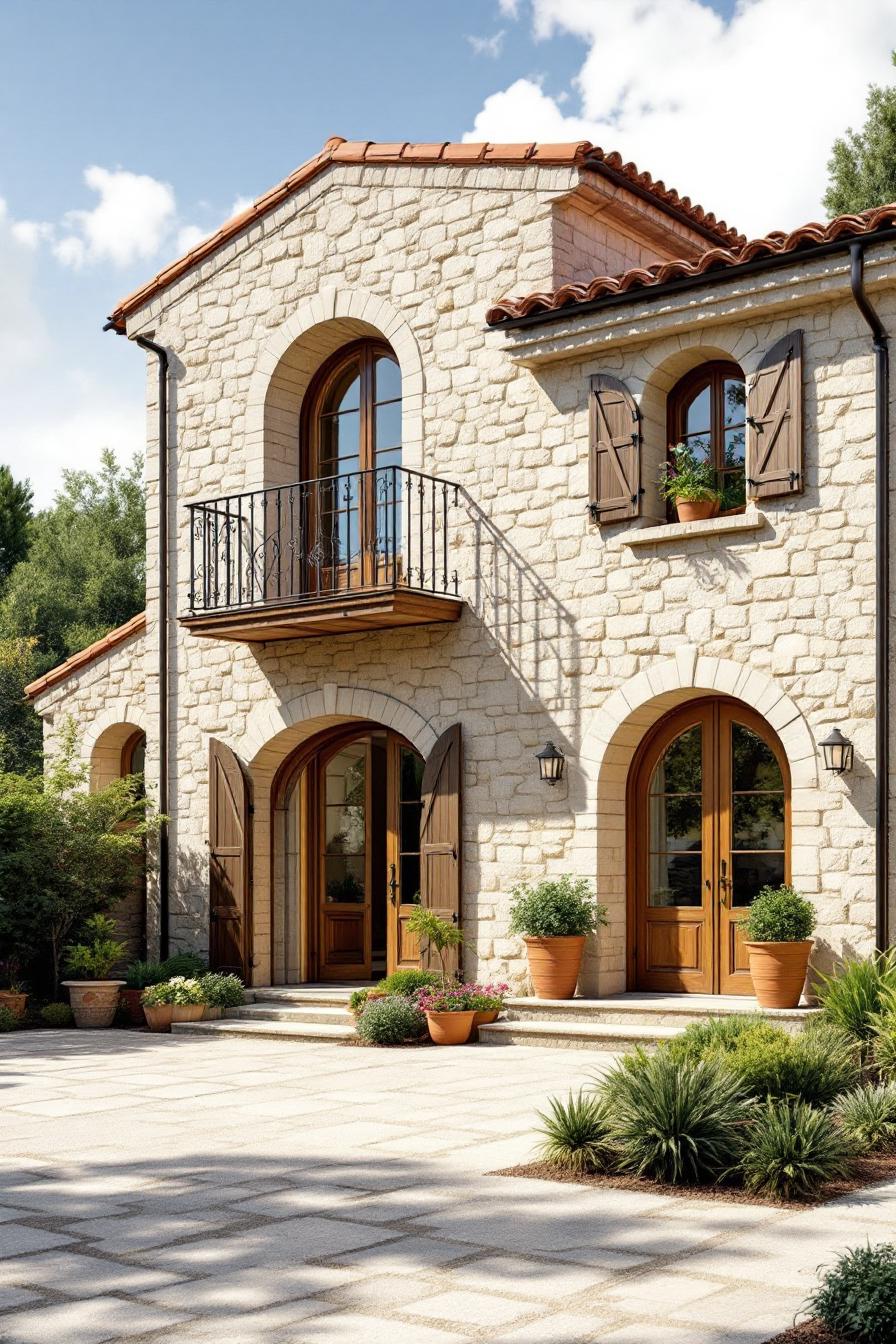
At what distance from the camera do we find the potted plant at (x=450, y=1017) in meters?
11.5

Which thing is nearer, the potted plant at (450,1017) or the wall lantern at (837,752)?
the wall lantern at (837,752)

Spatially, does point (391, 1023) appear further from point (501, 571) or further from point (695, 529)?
point (695, 529)

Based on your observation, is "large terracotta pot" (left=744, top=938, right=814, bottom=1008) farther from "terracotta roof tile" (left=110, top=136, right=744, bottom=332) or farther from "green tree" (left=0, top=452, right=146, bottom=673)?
"green tree" (left=0, top=452, right=146, bottom=673)

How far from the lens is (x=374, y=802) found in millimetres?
14555

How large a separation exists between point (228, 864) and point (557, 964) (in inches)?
161

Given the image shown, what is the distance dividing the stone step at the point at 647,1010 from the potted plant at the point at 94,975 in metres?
4.18

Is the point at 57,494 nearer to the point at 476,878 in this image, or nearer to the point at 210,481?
the point at 210,481

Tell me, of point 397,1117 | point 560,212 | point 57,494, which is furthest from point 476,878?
point 57,494

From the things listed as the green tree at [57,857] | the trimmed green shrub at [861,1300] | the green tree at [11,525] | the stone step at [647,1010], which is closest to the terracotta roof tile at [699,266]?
the stone step at [647,1010]

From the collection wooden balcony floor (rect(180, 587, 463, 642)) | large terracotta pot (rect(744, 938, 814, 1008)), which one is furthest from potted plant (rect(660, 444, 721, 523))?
large terracotta pot (rect(744, 938, 814, 1008))

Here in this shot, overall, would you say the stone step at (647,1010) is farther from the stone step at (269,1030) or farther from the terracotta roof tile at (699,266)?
the terracotta roof tile at (699,266)

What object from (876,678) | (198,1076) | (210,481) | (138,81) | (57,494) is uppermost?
(57,494)

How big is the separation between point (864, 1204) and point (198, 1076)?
535 cm

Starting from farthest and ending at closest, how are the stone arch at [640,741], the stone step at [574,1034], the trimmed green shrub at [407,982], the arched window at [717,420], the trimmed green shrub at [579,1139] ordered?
the trimmed green shrub at [407,982]
the arched window at [717,420]
the stone arch at [640,741]
the stone step at [574,1034]
the trimmed green shrub at [579,1139]
